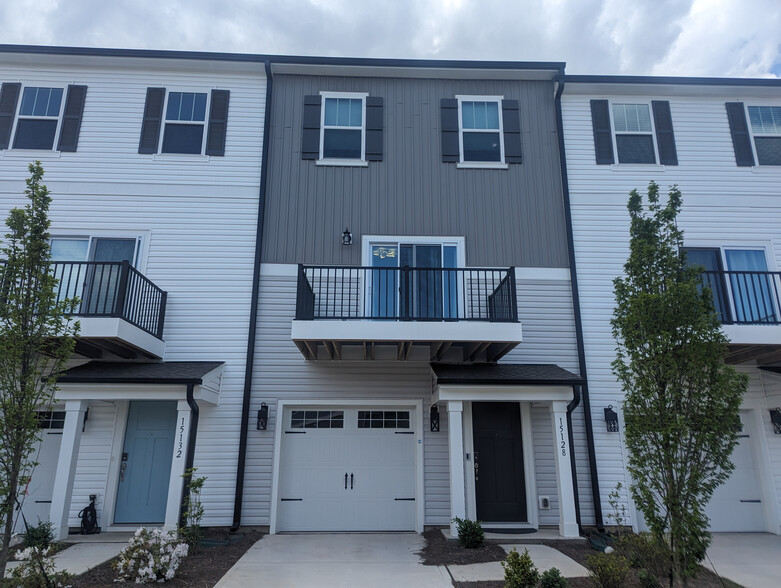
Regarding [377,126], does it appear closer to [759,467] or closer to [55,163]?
[55,163]

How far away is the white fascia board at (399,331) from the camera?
7.96 meters

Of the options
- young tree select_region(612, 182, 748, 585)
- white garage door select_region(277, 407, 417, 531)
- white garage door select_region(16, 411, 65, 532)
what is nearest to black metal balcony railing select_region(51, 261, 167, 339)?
white garage door select_region(16, 411, 65, 532)

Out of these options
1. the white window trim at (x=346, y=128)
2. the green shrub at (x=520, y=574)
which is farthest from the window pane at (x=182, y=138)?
the green shrub at (x=520, y=574)

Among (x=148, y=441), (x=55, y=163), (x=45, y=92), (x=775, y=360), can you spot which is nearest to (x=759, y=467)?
(x=775, y=360)

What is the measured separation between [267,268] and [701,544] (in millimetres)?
7915

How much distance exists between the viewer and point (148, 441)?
29.1 feet

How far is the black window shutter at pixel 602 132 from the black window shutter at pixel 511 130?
67.1 inches

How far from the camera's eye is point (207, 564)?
6.62m

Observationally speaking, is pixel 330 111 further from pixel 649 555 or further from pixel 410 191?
pixel 649 555

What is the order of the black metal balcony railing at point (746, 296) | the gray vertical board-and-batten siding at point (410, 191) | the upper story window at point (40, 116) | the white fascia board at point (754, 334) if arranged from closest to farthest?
the white fascia board at point (754, 334) < the black metal balcony railing at point (746, 296) < the gray vertical board-and-batten siding at point (410, 191) < the upper story window at point (40, 116)

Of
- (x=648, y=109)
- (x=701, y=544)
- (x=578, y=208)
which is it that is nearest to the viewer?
(x=701, y=544)

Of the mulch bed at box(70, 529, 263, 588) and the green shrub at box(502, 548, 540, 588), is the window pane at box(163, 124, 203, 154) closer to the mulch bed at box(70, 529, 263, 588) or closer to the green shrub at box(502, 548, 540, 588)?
the mulch bed at box(70, 529, 263, 588)

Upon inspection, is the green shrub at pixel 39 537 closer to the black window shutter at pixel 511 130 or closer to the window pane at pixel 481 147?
the window pane at pixel 481 147

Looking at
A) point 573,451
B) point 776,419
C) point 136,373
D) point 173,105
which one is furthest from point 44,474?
point 776,419
